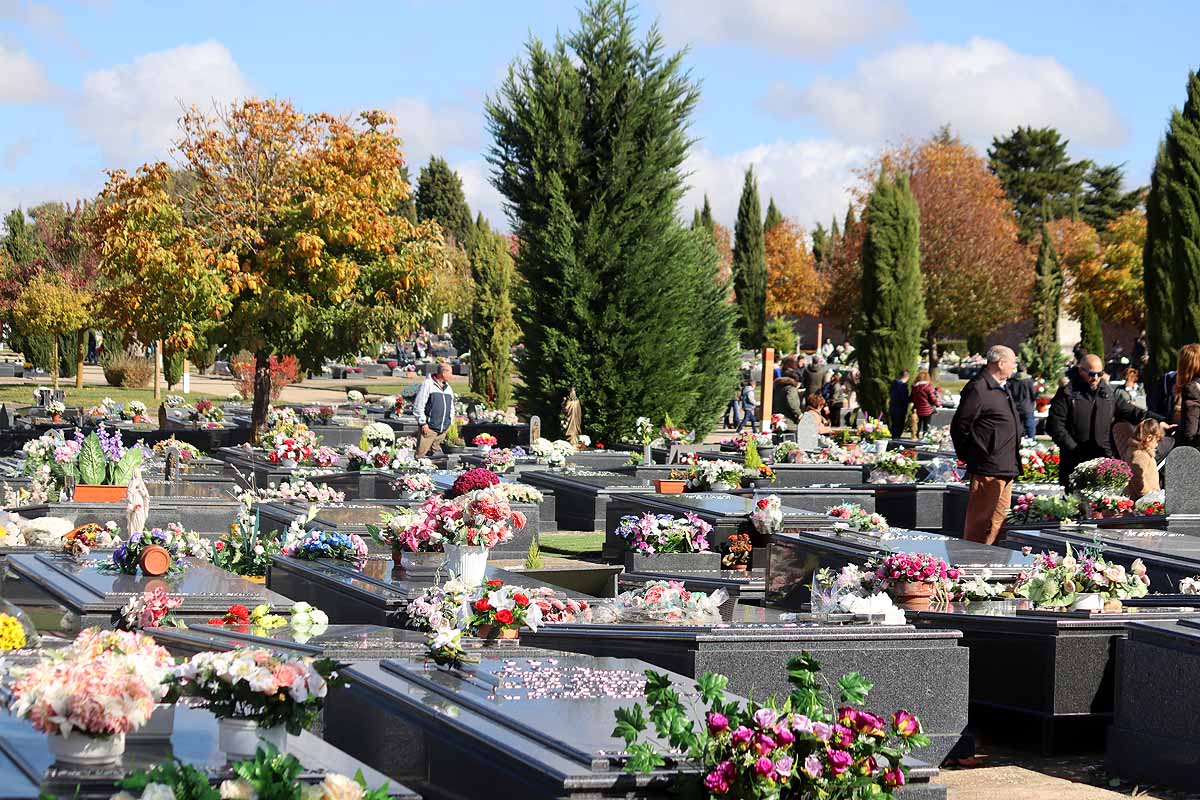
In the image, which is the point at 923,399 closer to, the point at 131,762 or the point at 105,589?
the point at 105,589

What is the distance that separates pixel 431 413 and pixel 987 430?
10008mm

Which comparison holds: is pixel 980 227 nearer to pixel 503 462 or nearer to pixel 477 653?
pixel 503 462

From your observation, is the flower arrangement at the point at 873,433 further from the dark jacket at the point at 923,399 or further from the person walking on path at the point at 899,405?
the person walking on path at the point at 899,405

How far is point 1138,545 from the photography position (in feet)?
34.0

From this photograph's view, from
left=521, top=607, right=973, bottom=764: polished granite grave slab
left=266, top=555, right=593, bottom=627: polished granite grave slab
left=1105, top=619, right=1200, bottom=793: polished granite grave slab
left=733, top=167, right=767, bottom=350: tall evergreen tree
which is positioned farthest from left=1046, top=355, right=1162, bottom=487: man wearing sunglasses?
left=733, top=167, right=767, bottom=350: tall evergreen tree

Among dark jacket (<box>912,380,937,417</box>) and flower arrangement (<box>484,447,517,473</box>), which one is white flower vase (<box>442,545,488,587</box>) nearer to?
flower arrangement (<box>484,447,517,473</box>)

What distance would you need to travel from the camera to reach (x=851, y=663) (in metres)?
6.94

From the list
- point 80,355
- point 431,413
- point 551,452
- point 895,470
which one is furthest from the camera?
point 80,355

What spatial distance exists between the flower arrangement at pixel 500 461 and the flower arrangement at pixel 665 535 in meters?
5.69

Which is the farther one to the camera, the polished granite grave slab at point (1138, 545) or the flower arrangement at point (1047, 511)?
the flower arrangement at point (1047, 511)

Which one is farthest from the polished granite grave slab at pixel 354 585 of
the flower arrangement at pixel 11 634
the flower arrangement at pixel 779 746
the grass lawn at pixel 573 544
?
the grass lawn at pixel 573 544

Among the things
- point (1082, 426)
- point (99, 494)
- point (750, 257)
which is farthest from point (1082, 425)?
point (750, 257)

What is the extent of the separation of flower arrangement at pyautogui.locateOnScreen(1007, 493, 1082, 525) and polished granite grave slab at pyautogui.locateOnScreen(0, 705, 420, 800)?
27.3 feet

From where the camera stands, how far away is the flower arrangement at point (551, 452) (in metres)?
19.4
